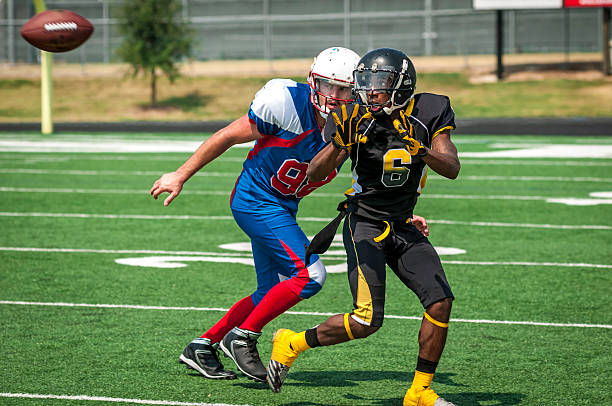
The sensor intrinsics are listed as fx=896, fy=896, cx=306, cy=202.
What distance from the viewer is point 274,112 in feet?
15.5

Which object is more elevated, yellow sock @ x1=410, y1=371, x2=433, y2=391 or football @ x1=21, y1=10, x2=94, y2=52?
football @ x1=21, y1=10, x2=94, y2=52

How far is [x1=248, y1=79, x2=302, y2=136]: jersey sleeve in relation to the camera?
472cm

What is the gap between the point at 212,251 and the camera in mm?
8750

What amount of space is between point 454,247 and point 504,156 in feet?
28.7

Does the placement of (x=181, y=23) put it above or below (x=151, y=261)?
above

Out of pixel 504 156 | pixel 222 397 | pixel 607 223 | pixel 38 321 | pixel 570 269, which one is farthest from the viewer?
pixel 504 156

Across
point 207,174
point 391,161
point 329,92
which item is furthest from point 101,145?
point 391,161

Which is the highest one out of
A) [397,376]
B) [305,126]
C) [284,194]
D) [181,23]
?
[181,23]

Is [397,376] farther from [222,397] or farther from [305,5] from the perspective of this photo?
[305,5]

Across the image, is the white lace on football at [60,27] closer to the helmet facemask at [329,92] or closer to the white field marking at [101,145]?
the helmet facemask at [329,92]

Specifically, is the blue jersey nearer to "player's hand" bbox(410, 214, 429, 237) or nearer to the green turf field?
"player's hand" bbox(410, 214, 429, 237)

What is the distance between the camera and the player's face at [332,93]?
470cm

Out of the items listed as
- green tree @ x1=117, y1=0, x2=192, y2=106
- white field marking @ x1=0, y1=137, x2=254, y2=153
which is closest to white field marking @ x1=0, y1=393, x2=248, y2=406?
white field marking @ x1=0, y1=137, x2=254, y2=153

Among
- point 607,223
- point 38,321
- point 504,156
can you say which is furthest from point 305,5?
point 38,321
